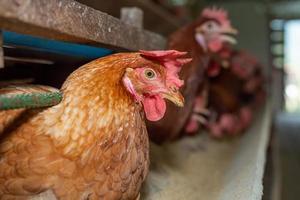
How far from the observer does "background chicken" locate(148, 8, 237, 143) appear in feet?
6.23

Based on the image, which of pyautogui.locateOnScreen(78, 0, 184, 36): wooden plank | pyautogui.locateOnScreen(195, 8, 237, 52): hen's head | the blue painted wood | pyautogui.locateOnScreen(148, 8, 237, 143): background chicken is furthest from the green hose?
pyautogui.locateOnScreen(195, 8, 237, 52): hen's head

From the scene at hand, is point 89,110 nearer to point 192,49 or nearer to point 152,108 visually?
point 152,108

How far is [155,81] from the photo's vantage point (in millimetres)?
1065

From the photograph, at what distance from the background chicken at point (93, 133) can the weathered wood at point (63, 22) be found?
0.10 m

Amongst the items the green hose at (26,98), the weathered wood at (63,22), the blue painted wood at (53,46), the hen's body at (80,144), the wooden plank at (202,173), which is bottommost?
the wooden plank at (202,173)

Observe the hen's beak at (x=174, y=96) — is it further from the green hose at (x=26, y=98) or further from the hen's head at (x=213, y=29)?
the hen's head at (x=213, y=29)

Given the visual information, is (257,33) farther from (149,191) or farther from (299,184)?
(149,191)

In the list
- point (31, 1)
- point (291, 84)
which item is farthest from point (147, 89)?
point (291, 84)

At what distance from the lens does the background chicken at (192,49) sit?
6.23 ft

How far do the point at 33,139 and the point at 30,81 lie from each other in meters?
0.48

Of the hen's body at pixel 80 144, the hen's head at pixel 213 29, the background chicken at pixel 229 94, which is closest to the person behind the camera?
the hen's body at pixel 80 144

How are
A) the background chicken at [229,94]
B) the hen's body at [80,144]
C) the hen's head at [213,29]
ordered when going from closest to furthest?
1. the hen's body at [80,144]
2. the hen's head at [213,29]
3. the background chicken at [229,94]

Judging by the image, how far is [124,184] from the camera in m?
1.05

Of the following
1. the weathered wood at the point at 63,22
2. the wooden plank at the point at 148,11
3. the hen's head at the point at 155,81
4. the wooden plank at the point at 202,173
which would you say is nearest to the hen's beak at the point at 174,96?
the hen's head at the point at 155,81
